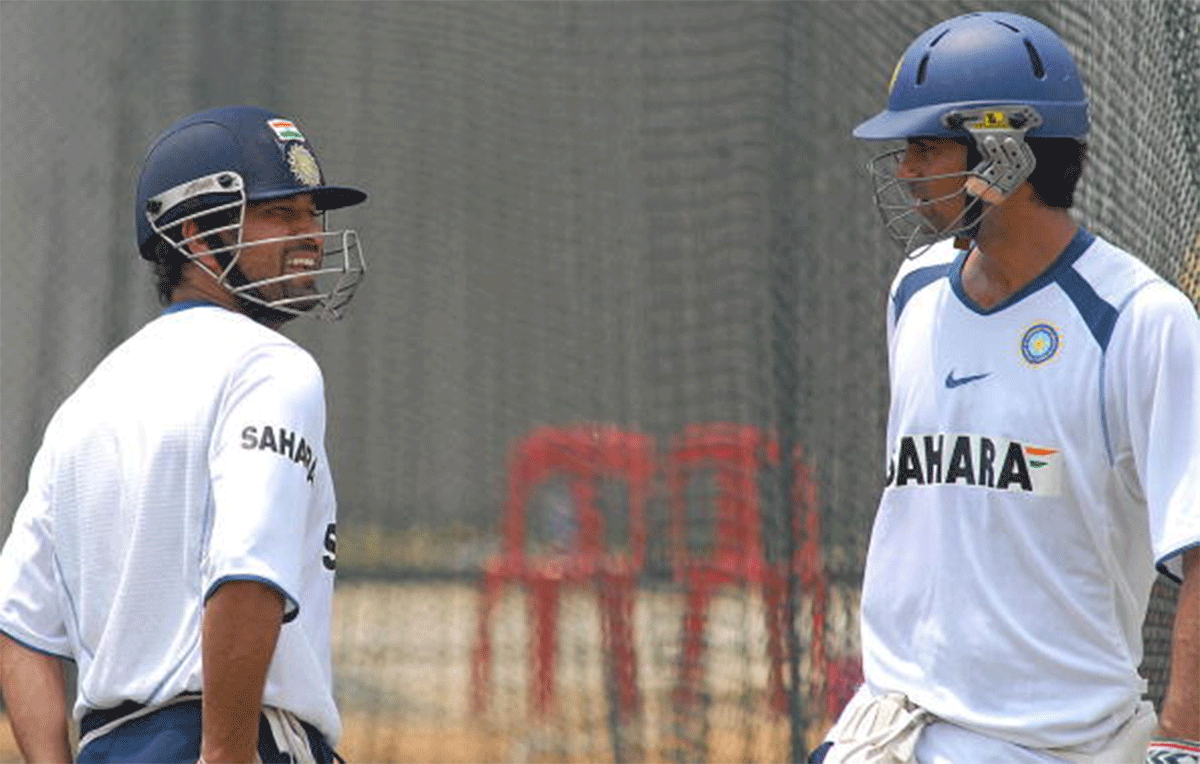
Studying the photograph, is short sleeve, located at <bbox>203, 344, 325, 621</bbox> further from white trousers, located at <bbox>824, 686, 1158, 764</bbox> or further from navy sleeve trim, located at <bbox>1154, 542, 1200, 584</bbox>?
navy sleeve trim, located at <bbox>1154, 542, 1200, 584</bbox>

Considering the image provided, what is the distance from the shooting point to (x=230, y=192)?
11.5 ft

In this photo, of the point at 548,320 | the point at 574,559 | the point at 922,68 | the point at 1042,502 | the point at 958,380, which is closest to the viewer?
the point at 1042,502

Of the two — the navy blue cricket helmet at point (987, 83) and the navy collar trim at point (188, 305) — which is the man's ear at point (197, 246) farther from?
the navy blue cricket helmet at point (987, 83)

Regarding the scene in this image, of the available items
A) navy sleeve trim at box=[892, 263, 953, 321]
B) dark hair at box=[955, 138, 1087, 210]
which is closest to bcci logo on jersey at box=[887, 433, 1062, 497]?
navy sleeve trim at box=[892, 263, 953, 321]

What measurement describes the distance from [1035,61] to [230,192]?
132 centimetres

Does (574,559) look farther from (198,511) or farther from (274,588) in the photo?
(274,588)

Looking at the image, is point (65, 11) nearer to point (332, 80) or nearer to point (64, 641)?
point (332, 80)

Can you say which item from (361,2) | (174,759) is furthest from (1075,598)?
(361,2)

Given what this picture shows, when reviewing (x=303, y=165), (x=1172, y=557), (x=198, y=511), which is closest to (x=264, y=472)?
(x=198, y=511)

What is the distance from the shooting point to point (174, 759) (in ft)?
10.6

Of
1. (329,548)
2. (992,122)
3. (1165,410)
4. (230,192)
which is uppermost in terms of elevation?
(992,122)

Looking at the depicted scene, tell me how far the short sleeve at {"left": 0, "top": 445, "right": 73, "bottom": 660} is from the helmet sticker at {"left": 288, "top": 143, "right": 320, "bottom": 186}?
59 cm

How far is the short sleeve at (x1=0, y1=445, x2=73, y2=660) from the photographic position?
3457 millimetres

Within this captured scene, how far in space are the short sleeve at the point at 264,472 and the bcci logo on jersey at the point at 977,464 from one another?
0.94m
